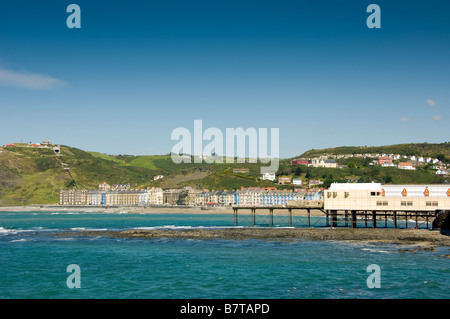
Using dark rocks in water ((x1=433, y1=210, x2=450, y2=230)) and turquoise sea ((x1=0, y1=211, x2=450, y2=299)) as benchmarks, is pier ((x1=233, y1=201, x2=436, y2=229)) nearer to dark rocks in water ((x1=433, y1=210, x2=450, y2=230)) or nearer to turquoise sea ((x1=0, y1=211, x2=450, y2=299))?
dark rocks in water ((x1=433, y1=210, x2=450, y2=230))

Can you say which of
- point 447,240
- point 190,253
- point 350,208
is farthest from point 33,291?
point 350,208

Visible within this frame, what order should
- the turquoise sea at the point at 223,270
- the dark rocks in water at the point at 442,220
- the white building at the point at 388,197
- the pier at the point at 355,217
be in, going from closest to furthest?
the turquoise sea at the point at 223,270 < the white building at the point at 388,197 < the dark rocks in water at the point at 442,220 < the pier at the point at 355,217

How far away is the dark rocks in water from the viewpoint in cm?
6969

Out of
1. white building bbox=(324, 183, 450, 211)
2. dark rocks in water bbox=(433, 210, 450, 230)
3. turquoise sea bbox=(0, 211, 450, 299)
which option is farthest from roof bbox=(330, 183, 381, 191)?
turquoise sea bbox=(0, 211, 450, 299)

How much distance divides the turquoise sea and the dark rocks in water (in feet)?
74.5

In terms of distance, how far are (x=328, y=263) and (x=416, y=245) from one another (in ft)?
58.5

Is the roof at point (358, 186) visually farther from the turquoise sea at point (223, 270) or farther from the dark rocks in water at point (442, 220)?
the turquoise sea at point (223, 270)

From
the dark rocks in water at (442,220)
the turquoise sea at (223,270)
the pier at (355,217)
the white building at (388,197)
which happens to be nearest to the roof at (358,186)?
the white building at (388,197)

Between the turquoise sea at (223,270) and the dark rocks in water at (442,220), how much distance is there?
22.7 metres

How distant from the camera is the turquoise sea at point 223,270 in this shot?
30.1m
